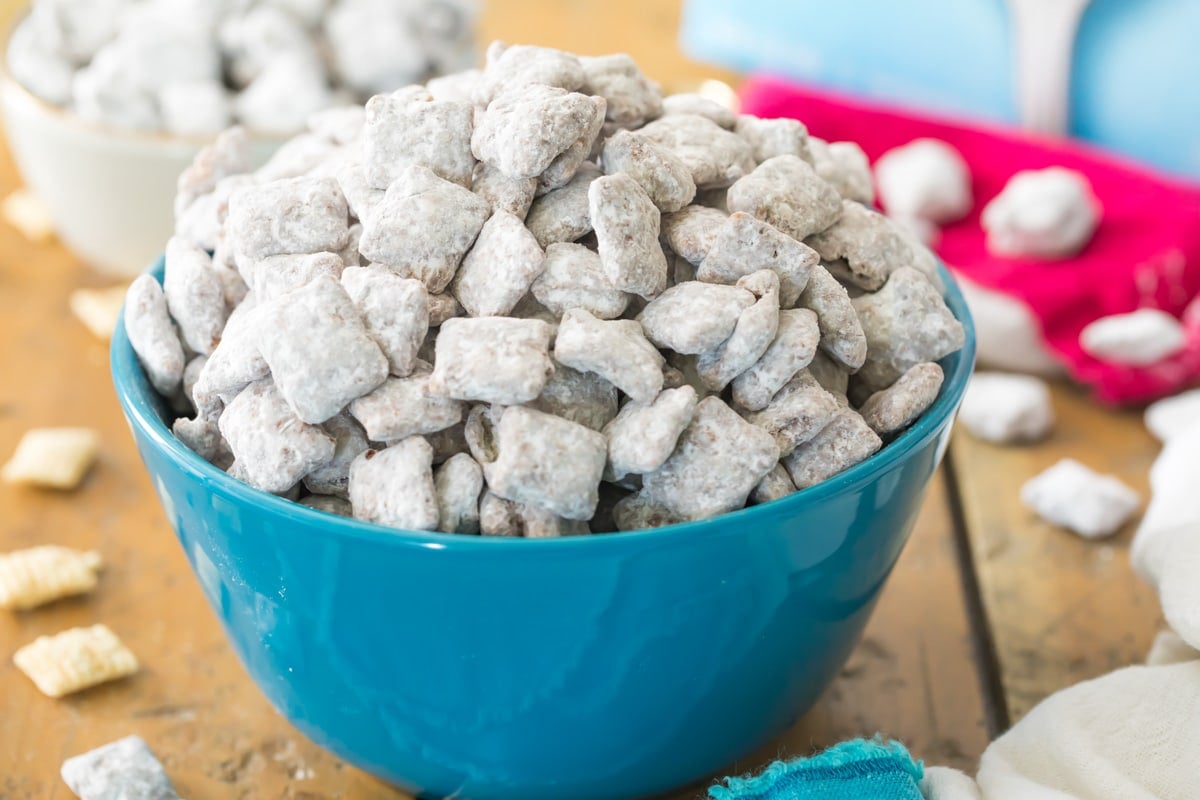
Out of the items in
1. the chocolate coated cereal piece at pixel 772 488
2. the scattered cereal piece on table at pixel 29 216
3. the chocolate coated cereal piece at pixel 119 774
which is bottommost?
the chocolate coated cereal piece at pixel 119 774

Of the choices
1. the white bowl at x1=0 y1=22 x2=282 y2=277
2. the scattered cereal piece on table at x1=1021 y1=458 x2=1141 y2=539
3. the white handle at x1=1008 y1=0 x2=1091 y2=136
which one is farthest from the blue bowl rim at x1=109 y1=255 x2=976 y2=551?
the white handle at x1=1008 y1=0 x2=1091 y2=136

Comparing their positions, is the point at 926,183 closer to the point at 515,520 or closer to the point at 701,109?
the point at 701,109

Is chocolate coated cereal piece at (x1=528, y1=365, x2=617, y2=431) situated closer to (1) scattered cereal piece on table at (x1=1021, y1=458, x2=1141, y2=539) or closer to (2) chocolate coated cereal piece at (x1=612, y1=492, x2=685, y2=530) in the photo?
(2) chocolate coated cereal piece at (x1=612, y1=492, x2=685, y2=530)

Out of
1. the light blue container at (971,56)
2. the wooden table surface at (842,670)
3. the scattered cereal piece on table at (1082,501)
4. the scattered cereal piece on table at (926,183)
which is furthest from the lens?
the light blue container at (971,56)

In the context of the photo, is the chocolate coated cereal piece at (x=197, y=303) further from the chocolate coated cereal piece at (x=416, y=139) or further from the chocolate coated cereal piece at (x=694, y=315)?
the chocolate coated cereal piece at (x=694, y=315)

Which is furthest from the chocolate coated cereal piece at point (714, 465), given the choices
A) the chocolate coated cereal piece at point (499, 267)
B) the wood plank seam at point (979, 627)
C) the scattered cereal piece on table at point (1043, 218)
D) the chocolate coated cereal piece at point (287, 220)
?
the scattered cereal piece on table at point (1043, 218)

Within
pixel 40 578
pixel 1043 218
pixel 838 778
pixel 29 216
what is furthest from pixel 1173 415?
pixel 29 216

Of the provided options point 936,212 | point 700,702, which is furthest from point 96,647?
point 936,212

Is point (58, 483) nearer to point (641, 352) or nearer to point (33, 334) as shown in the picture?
point (33, 334)
